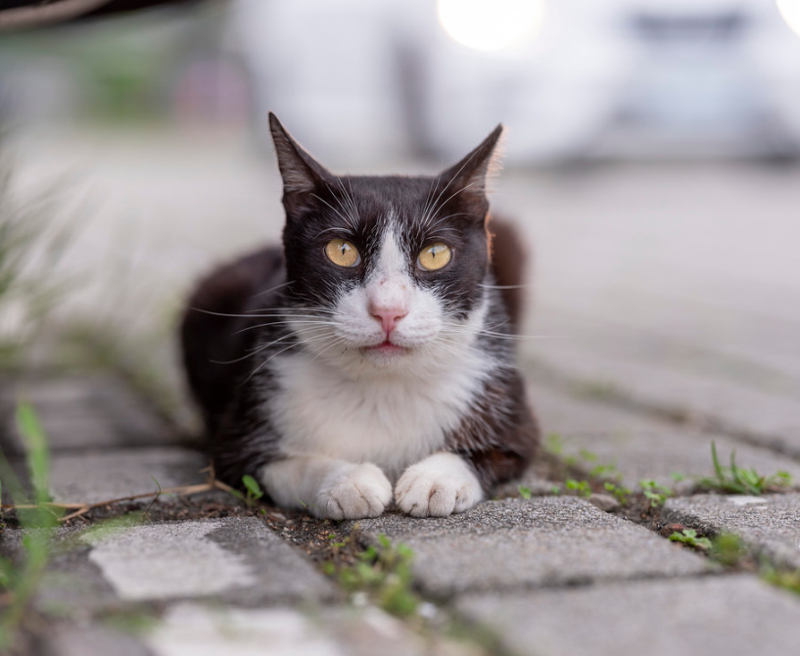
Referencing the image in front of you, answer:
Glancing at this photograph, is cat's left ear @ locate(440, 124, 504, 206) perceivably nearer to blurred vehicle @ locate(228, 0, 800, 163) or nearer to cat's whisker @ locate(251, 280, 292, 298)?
cat's whisker @ locate(251, 280, 292, 298)

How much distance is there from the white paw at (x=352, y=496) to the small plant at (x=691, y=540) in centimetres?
60

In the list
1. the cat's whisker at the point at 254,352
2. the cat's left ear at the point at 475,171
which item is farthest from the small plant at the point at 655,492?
the cat's whisker at the point at 254,352

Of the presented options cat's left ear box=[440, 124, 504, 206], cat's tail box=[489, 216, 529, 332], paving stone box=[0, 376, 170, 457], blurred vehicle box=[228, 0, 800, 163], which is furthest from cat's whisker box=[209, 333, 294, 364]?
blurred vehicle box=[228, 0, 800, 163]

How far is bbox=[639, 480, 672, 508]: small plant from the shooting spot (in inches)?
82.4

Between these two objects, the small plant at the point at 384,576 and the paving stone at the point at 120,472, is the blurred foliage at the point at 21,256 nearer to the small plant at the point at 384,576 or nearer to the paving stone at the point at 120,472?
the paving stone at the point at 120,472

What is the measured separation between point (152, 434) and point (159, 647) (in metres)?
1.75

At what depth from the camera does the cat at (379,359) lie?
2061 millimetres

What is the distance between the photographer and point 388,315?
202cm

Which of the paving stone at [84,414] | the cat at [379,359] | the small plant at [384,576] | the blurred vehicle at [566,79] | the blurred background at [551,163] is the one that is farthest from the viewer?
the blurred vehicle at [566,79]

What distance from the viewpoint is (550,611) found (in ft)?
4.62

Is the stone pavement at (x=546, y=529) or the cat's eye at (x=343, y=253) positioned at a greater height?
the cat's eye at (x=343, y=253)

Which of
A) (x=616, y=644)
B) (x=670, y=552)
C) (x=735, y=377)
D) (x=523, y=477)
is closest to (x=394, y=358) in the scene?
(x=523, y=477)

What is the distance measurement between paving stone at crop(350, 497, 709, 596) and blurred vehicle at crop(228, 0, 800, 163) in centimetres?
1040

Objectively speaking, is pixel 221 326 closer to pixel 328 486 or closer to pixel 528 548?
pixel 328 486
